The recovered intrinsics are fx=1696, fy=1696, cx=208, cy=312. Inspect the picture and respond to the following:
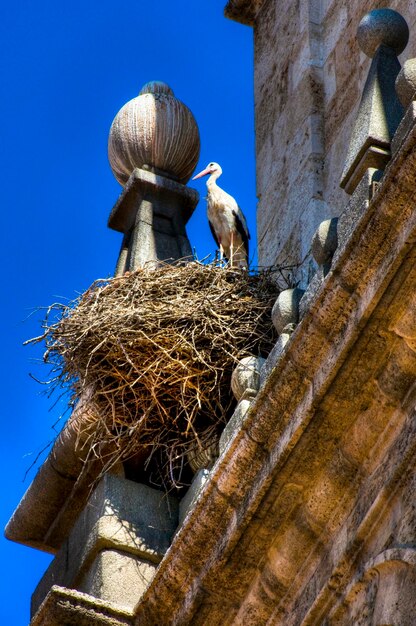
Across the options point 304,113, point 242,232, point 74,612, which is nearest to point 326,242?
point 74,612

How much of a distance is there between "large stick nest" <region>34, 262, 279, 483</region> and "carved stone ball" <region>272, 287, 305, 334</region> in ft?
3.29

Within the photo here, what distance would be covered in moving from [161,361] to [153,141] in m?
2.25

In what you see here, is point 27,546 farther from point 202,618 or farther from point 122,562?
point 202,618

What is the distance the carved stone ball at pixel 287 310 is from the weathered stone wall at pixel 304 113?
59.8 inches

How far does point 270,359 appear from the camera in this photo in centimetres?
639

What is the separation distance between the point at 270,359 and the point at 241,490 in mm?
569

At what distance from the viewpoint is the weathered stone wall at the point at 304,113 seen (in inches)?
346

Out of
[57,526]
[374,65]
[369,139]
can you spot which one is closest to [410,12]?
[374,65]

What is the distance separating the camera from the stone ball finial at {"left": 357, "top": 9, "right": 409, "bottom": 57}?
6734 millimetres

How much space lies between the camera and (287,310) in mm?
6574

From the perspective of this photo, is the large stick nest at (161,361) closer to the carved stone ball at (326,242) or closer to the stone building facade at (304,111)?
the stone building facade at (304,111)

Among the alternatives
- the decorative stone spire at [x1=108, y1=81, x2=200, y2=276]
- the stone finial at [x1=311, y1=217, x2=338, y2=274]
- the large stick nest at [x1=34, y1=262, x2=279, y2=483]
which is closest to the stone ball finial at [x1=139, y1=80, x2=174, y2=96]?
the decorative stone spire at [x1=108, y1=81, x2=200, y2=276]

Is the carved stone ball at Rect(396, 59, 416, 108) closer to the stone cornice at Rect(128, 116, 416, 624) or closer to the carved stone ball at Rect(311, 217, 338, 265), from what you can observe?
the stone cornice at Rect(128, 116, 416, 624)

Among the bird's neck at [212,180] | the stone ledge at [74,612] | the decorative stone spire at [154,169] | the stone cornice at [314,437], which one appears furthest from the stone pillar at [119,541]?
the bird's neck at [212,180]
